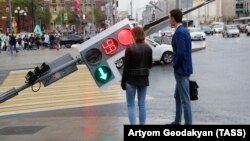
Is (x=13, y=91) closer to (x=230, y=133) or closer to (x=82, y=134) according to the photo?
(x=82, y=134)

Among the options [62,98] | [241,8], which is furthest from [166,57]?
[241,8]

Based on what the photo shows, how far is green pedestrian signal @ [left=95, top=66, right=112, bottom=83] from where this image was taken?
851cm

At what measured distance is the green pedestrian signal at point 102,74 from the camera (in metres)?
8.51

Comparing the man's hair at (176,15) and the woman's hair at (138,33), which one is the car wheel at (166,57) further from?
the woman's hair at (138,33)

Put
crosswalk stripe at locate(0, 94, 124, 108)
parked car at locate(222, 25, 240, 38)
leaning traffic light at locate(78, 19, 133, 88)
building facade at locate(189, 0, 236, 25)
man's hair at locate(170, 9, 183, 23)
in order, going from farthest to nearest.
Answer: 1. building facade at locate(189, 0, 236, 25)
2. parked car at locate(222, 25, 240, 38)
3. crosswalk stripe at locate(0, 94, 124, 108)
4. man's hair at locate(170, 9, 183, 23)
5. leaning traffic light at locate(78, 19, 133, 88)

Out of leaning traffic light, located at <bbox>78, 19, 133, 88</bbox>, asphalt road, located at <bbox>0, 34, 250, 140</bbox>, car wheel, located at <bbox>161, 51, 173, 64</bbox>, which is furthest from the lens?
car wheel, located at <bbox>161, 51, 173, 64</bbox>

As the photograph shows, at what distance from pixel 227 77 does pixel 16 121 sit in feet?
31.5

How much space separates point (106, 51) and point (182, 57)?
1275 mm

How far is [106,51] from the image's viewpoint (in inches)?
332

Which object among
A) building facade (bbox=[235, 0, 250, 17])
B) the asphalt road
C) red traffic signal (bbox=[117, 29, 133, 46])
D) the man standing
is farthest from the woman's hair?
building facade (bbox=[235, 0, 250, 17])

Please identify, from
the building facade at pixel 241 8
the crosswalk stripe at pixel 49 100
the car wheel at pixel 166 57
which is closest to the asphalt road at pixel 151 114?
the crosswalk stripe at pixel 49 100

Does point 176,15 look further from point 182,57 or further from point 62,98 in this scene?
point 62,98

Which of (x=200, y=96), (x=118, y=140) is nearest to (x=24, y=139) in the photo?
(x=118, y=140)

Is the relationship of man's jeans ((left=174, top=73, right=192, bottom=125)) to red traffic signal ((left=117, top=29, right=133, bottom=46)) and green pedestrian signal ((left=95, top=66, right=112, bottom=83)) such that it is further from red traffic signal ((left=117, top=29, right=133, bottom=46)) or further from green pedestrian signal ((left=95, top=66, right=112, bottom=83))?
green pedestrian signal ((left=95, top=66, right=112, bottom=83))
